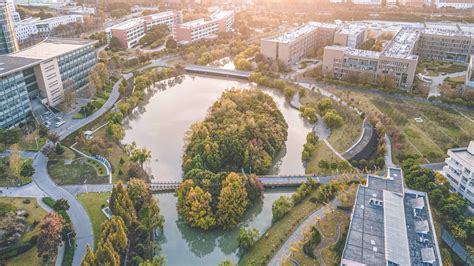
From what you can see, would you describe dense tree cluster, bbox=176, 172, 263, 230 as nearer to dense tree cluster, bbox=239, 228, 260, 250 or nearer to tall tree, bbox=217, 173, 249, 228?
tall tree, bbox=217, 173, 249, 228

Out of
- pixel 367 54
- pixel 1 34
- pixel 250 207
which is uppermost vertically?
pixel 1 34

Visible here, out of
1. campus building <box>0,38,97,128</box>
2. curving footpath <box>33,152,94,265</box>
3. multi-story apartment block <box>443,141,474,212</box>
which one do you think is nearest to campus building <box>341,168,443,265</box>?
multi-story apartment block <box>443,141,474,212</box>

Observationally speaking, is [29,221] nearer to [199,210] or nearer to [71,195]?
[71,195]

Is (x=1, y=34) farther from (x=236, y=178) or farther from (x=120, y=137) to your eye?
(x=236, y=178)

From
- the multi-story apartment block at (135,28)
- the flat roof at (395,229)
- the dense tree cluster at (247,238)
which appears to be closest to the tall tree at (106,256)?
the dense tree cluster at (247,238)

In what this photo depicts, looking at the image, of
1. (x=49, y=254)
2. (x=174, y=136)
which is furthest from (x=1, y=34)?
(x=49, y=254)

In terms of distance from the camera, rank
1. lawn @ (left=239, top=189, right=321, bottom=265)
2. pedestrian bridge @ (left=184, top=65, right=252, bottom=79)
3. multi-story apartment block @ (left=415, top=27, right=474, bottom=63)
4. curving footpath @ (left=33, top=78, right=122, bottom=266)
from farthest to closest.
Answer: multi-story apartment block @ (left=415, top=27, right=474, bottom=63), pedestrian bridge @ (left=184, top=65, right=252, bottom=79), curving footpath @ (left=33, top=78, right=122, bottom=266), lawn @ (left=239, top=189, right=321, bottom=265)

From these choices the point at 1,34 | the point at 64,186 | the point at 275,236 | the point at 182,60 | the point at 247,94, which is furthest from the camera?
the point at 182,60
